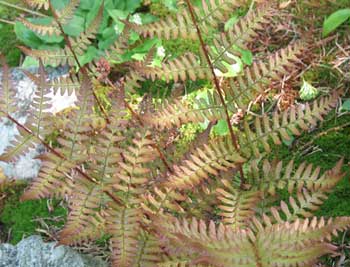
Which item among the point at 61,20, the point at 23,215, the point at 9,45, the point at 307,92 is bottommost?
the point at 23,215

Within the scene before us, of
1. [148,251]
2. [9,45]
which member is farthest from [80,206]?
[9,45]

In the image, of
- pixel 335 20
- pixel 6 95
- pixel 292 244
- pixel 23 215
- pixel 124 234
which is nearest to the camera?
pixel 292 244

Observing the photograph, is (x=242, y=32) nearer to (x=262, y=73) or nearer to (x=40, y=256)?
(x=262, y=73)

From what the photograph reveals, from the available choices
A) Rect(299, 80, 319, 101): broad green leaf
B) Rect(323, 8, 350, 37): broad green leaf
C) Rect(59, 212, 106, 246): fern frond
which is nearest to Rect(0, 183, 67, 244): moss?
Rect(59, 212, 106, 246): fern frond

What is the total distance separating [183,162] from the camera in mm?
2078

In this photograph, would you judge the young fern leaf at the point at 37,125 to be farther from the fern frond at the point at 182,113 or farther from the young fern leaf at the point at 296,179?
the young fern leaf at the point at 296,179

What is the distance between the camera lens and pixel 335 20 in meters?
3.09

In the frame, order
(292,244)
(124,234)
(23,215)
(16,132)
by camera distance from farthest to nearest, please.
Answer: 1. (16,132)
2. (23,215)
3. (124,234)
4. (292,244)

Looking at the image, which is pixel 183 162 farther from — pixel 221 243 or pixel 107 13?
pixel 107 13

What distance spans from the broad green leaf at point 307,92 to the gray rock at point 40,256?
128cm

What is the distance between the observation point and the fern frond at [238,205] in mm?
1935

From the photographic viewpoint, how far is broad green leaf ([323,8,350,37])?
10.1 ft

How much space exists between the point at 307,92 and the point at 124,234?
1462 mm

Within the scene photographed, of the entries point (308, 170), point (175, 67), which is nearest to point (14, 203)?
point (175, 67)
